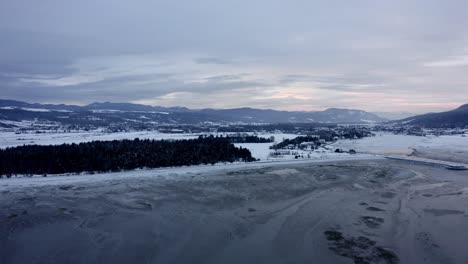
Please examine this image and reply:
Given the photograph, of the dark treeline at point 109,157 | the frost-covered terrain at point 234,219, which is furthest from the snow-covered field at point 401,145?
the frost-covered terrain at point 234,219

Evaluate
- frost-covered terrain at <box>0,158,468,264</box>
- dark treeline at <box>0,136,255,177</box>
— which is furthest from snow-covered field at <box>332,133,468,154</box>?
frost-covered terrain at <box>0,158,468,264</box>

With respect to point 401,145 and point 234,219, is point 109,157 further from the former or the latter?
point 401,145

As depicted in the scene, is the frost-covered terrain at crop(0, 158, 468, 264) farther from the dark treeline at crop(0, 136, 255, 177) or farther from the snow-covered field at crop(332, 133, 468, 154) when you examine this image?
the snow-covered field at crop(332, 133, 468, 154)

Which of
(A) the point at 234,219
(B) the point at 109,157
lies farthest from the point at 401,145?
(A) the point at 234,219

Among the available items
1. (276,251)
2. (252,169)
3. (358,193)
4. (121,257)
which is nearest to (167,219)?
(121,257)

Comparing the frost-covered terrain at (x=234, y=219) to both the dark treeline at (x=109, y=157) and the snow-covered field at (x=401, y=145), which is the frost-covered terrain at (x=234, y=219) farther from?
the snow-covered field at (x=401, y=145)
